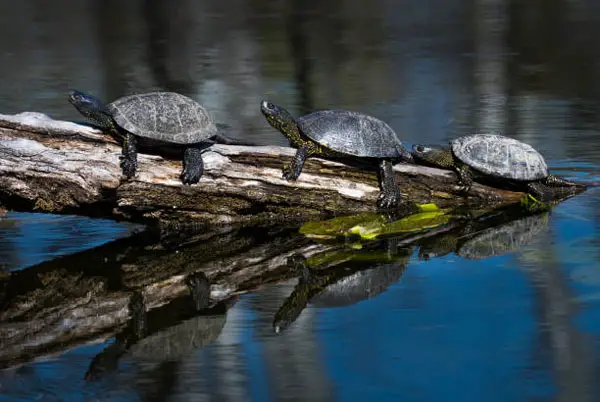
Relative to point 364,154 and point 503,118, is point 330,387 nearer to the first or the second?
point 364,154

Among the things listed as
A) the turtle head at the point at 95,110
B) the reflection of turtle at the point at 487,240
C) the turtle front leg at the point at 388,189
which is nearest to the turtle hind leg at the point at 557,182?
the reflection of turtle at the point at 487,240

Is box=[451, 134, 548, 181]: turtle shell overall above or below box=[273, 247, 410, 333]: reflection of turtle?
above

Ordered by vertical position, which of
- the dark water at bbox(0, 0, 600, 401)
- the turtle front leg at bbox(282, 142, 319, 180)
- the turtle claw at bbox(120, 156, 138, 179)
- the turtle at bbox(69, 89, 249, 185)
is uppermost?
the turtle at bbox(69, 89, 249, 185)

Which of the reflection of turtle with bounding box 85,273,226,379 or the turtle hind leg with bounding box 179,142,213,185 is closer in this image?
the reflection of turtle with bounding box 85,273,226,379

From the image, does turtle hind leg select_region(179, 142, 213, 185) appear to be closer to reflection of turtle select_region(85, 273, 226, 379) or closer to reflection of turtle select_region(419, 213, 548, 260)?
reflection of turtle select_region(85, 273, 226, 379)

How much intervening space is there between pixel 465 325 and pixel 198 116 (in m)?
3.02

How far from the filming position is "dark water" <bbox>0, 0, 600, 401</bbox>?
484cm

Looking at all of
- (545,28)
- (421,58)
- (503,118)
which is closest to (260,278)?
(503,118)

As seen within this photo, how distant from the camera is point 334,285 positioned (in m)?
6.29

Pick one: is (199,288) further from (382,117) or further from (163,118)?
(382,117)

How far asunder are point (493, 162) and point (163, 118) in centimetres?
263

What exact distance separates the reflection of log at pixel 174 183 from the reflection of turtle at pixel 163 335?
1.33 m

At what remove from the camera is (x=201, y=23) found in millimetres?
20391

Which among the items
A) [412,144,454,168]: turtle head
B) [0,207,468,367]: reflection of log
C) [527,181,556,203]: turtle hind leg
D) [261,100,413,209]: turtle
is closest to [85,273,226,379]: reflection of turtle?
[0,207,468,367]: reflection of log
